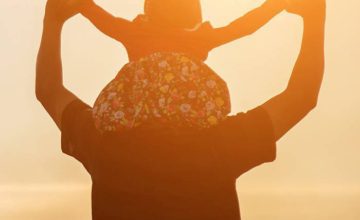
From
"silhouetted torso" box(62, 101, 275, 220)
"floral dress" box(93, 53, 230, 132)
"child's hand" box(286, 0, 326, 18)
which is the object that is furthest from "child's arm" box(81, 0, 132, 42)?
"child's hand" box(286, 0, 326, 18)

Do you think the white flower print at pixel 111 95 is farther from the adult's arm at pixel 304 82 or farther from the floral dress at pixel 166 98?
the adult's arm at pixel 304 82

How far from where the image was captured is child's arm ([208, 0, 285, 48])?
1098mm

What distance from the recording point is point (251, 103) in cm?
119

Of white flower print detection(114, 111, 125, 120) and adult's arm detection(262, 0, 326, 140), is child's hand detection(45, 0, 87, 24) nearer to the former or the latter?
white flower print detection(114, 111, 125, 120)

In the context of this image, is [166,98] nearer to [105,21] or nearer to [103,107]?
[103,107]

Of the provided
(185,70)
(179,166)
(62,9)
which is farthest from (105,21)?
(179,166)

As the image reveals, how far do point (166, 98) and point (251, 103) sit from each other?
236 millimetres

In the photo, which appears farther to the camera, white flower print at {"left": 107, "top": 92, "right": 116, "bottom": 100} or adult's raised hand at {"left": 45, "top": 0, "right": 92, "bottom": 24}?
adult's raised hand at {"left": 45, "top": 0, "right": 92, "bottom": 24}

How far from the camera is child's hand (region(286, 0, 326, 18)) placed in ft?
3.53

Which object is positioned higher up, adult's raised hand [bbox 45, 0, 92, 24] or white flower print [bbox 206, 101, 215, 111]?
adult's raised hand [bbox 45, 0, 92, 24]

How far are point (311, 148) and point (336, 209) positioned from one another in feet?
0.48

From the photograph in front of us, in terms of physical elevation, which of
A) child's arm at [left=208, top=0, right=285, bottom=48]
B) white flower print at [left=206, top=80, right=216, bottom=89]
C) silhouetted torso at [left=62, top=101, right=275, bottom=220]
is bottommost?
silhouetted torso at [left=62, top=101, right=275, bottom=220]

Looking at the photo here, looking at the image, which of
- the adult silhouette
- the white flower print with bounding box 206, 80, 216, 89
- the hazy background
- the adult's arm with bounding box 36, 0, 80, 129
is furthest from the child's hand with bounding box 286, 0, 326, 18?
the adult's arm with bounding box 36, 0, 80, 129

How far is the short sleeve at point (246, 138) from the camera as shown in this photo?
105cm
